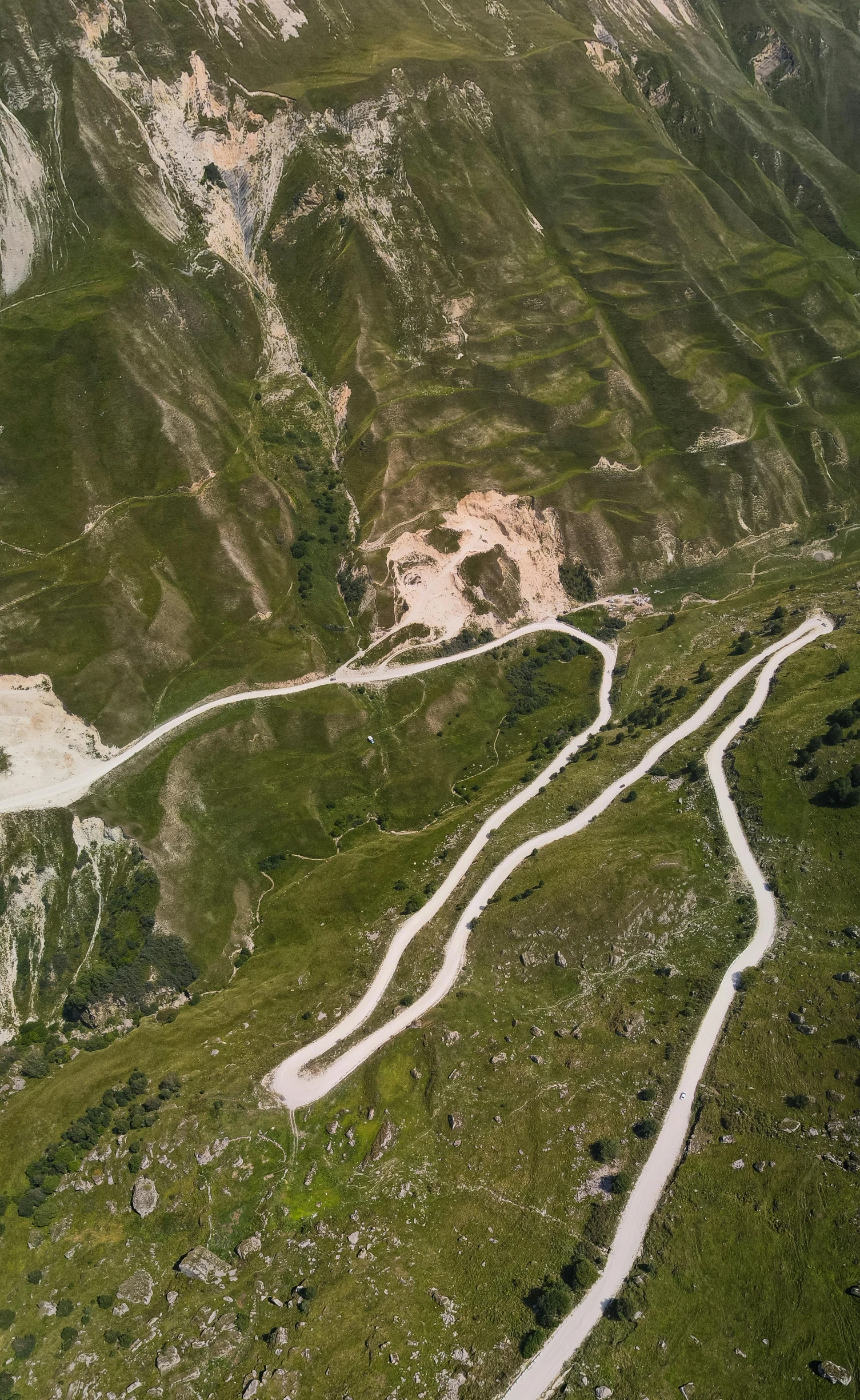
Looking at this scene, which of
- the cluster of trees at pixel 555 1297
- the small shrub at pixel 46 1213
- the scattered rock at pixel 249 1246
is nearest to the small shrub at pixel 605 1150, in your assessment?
the cluster of trees at pixel 555 1297

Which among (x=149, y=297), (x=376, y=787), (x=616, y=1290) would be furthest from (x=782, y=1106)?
(x=149, y=297)

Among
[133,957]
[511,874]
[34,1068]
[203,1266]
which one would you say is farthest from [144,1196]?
[511,874]

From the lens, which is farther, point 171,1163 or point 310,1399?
point 171,1163

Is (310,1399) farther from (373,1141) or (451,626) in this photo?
(451,626)

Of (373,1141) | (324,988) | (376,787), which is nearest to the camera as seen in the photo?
(373,1141)

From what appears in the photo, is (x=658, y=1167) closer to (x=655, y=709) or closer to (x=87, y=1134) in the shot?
(x=87, y=1134)

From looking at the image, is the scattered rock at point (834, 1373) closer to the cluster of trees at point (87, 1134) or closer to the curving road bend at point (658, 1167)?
the curving road bend at point (658, 1167)
